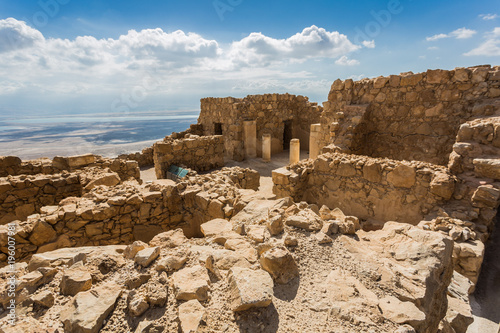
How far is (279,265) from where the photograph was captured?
6.75 feet

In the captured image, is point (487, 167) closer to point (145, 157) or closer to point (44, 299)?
point (44, 299)

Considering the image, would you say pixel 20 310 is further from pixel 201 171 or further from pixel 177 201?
pixel 201 171

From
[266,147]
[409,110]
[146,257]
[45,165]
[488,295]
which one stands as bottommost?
[488,295]

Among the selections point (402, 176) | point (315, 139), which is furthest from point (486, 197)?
point (315, 139)

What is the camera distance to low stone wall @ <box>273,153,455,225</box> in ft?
14.7

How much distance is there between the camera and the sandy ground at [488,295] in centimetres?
320

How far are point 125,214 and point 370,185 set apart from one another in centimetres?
486

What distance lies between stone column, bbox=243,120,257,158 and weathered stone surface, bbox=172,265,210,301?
1089 centimetres

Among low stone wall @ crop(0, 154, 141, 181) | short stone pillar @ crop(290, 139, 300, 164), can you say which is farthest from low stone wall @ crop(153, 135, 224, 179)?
short stone pillar @ crop(290, 139, 300, 164)

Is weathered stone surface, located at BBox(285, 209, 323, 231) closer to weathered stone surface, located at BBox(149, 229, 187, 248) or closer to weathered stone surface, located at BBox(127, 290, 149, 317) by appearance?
weathered stone surface, located at BBox(149, 229, 187, 248)

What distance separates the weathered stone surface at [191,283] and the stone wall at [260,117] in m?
10.8

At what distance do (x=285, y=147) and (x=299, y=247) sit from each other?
523 inches

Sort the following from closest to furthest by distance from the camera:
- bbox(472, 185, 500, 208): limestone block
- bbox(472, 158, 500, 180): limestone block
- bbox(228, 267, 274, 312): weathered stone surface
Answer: bbox(228, 267, 274, 312): weathered stone surface → bbox(472, 185, 500, 208): limestone block → bbox(472, 158, 500, 180): limestone block

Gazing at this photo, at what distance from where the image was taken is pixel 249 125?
12625mm
